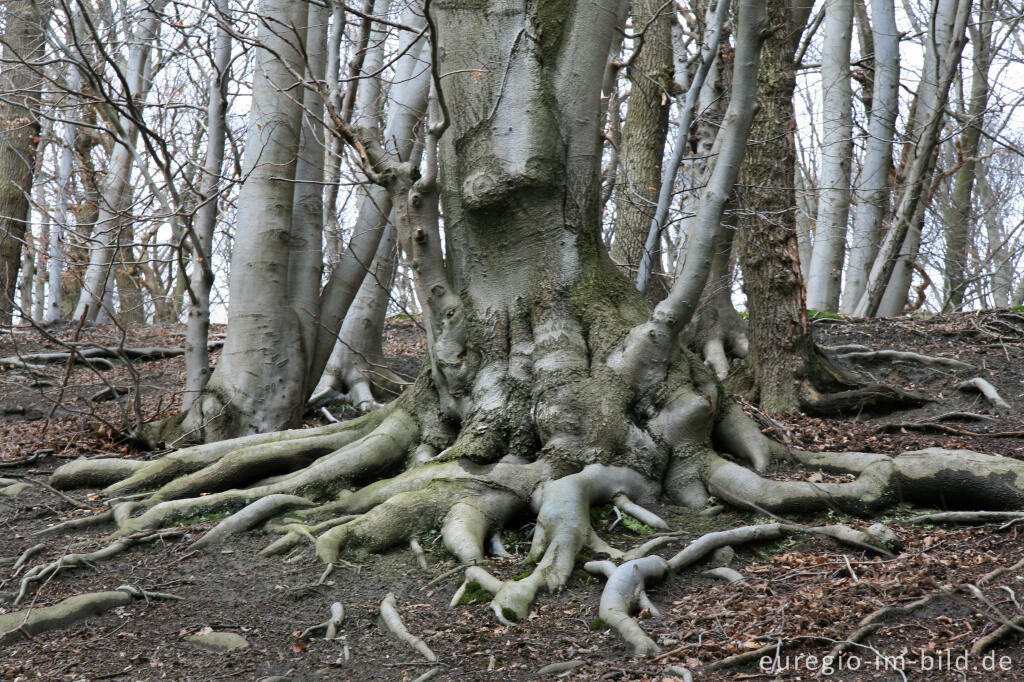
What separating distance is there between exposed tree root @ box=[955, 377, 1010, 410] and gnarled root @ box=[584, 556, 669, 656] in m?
4.46

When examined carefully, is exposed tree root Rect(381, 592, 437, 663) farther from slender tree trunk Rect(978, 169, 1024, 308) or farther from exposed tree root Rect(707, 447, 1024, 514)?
slender tree trunk Rect(978, 169, 1024, 308)

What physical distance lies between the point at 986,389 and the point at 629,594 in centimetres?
499

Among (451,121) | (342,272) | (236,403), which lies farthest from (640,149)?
(236,403)

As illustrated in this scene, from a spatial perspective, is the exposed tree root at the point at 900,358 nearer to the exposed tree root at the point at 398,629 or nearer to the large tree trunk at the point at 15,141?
the exposed tree root at the point at 398,629

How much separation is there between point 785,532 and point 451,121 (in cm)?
330

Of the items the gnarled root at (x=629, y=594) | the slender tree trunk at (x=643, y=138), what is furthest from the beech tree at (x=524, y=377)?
the slender tree trunk at (x=643, y=138)

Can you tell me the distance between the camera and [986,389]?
6797mm

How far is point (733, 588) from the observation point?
3572mm

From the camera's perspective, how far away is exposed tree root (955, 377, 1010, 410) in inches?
260

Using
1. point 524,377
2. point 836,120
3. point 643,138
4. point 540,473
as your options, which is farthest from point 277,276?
point 836,120

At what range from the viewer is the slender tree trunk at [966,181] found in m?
12.8

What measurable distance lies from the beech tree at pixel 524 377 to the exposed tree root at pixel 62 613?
2.08 feet

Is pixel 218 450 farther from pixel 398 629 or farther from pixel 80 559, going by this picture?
pixel 398 629

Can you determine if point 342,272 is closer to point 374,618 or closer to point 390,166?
point 390,166
